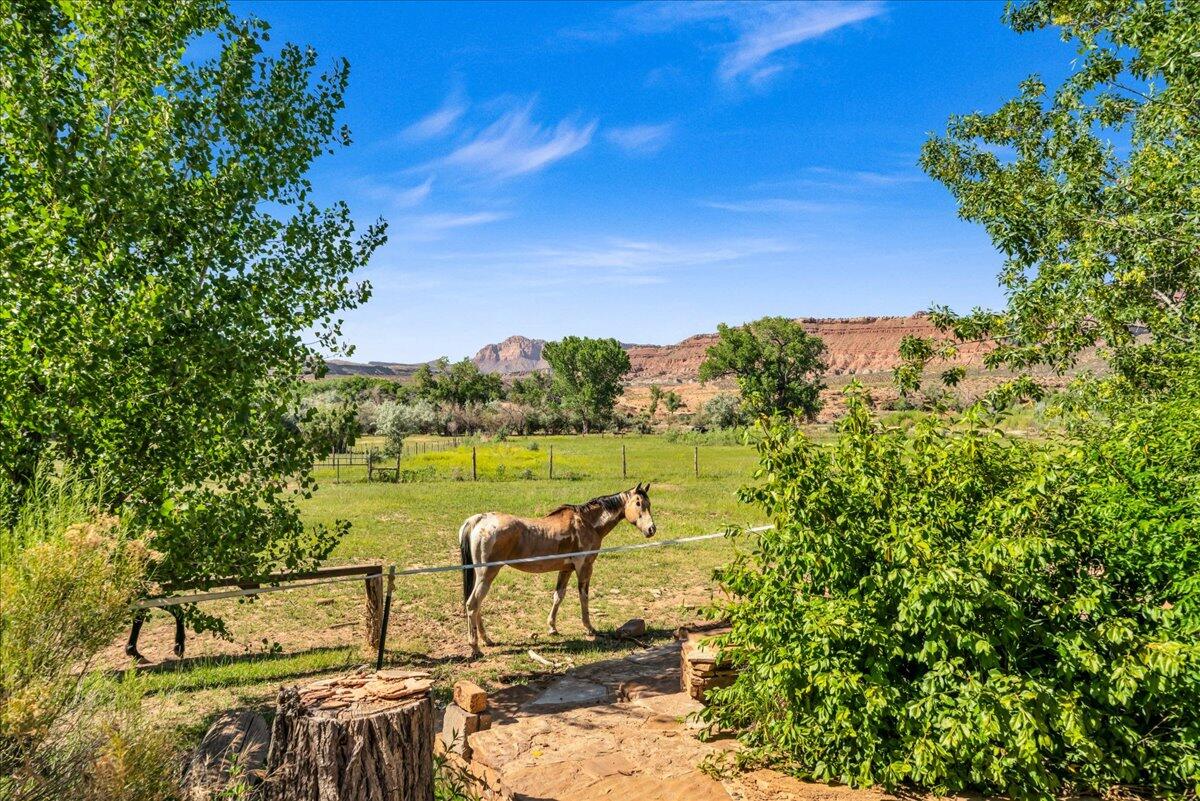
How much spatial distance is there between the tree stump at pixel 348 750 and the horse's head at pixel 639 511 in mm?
6936

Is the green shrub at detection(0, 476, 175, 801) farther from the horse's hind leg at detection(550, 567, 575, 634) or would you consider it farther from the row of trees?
the row of trees

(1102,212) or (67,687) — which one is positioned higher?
(1102,212)

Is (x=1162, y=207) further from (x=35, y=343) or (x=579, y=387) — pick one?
(x=579, y=387)

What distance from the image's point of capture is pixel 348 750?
9.73 feet

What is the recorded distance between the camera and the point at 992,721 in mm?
3701

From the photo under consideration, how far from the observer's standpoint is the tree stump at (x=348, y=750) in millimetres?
2957

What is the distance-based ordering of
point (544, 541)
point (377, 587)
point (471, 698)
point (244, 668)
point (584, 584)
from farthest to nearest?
point (584, 584) → point (544, 541) → point (377, 587) → point (244, 668) → point (471, 698)

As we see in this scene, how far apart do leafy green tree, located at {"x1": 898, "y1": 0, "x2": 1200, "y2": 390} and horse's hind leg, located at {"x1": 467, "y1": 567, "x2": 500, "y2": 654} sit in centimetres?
601

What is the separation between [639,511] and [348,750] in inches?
286

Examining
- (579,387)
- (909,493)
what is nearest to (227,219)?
(909,493)

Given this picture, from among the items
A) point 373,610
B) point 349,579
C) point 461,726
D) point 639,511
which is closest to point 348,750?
point 461,726

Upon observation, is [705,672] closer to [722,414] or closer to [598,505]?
[598,505]

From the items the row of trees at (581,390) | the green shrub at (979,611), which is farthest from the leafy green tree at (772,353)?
the green shrub at (979,611)

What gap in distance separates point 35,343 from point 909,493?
6964mm
